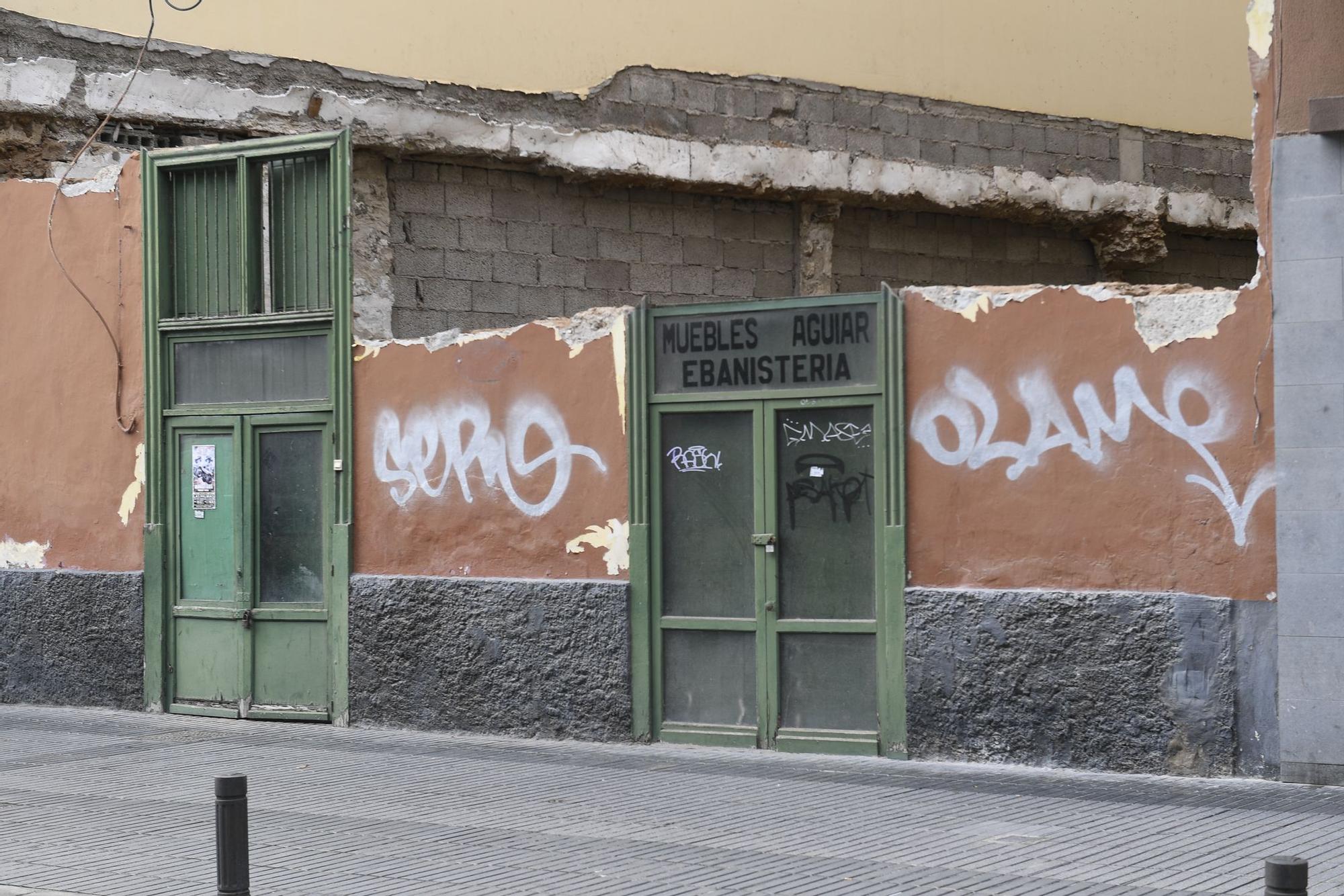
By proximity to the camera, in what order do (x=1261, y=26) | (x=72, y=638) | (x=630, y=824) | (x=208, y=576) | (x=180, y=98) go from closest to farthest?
(x=630, y=824), (x=1261, y=26), (x=208, y=576), (x=72, y=638), (x=180, y=98)

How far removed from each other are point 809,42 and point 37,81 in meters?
6.42

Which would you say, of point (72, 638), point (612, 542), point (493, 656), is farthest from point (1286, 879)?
point (72, 638)

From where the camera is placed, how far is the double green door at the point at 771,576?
938 cm

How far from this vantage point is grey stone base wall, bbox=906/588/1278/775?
8.30 m

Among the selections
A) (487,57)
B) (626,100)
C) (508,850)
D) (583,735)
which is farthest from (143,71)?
(508,850)

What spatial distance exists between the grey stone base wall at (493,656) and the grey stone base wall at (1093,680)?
1.85 m

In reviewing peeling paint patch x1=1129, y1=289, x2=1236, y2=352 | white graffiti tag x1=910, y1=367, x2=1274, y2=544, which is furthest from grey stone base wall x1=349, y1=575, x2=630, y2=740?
peeling paint patch x1=1129, y1=289, x2=1236, y2=352

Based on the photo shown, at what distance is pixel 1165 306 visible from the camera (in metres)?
8.48

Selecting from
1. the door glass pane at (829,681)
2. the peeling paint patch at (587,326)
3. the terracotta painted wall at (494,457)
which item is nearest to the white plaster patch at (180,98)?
the terracotta painted wall at (494,457)

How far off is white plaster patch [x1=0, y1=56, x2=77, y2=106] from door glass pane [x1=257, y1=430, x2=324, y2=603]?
311 cm

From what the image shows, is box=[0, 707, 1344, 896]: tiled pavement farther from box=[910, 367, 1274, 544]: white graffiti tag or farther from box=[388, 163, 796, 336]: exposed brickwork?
box=[388, 163, 796, 336]: exposed brickwork

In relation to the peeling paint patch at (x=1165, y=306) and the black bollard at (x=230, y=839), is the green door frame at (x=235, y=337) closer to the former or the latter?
the peeling paint patch at (x=1165, y=306)

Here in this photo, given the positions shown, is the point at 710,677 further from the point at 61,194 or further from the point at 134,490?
the point at 61,194

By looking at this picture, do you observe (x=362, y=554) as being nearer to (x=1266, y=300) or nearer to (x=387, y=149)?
(x=387, y=149)
